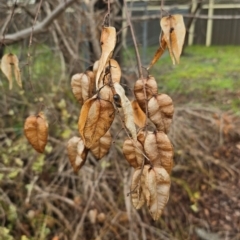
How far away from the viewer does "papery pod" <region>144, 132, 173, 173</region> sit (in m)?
0.62

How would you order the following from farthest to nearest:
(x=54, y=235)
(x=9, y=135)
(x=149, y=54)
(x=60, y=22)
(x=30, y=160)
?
(x=149, y=54)
(x=60, y=22)
(x=9, y=135)
(x=30, y=160)
(x=54, y=235)

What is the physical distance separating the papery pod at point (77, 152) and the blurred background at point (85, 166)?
0.85 m

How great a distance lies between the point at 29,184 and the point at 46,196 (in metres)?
0.11

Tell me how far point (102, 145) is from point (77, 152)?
8 cm

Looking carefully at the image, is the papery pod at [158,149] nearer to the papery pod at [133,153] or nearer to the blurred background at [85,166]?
the papery pod at [133,153]

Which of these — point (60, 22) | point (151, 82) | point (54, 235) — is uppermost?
point (151, 82)

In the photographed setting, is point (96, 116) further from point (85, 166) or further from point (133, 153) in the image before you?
point (85, 166)

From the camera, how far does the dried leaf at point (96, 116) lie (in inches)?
22.8

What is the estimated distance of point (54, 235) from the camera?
2.04 metres

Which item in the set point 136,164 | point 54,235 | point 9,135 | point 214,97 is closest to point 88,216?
point 54,235

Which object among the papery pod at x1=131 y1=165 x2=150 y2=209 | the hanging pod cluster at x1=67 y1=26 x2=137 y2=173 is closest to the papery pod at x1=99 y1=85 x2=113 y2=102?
the hanging pod cluster at x1=67 y1=26 x2=137 y2=173

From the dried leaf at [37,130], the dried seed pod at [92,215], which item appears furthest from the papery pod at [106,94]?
the dried seed pod at [92,215]

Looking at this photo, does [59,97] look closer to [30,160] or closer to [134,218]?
[30,160]

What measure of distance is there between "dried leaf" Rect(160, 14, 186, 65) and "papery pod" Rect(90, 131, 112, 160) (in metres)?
0.16
